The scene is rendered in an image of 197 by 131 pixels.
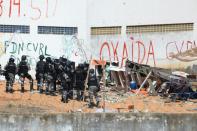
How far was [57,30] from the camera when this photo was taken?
94.5 ft

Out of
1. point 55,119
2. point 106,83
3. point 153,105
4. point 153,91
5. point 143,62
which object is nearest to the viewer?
point 55,119

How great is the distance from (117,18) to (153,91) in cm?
574

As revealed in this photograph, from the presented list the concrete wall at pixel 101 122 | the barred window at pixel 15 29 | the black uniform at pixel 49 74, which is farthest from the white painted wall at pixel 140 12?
the concrete wall at pixel 101 122

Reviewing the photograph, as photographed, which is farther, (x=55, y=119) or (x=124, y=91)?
(x=124, y=91)

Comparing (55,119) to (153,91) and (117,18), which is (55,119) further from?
(117,18)

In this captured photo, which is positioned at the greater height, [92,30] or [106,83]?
[92,30]

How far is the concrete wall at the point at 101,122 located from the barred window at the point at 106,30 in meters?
12.2

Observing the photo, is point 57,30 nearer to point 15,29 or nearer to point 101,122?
point 15,29

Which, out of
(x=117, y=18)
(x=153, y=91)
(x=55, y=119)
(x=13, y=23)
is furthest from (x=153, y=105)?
(x=13, y=23)

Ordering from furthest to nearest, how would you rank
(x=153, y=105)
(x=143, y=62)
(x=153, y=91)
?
(x=143, y=62) → (x=153, y=91) → (x=153, y=105)

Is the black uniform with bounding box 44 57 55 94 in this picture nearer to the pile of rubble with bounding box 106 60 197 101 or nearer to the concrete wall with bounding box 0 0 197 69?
the pile of rubble with bounding box 106 60 197 101

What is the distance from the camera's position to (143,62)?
27984 mm

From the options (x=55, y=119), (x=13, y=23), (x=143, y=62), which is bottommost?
(x=55, y=119)

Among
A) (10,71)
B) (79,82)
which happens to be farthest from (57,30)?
(79,82)
